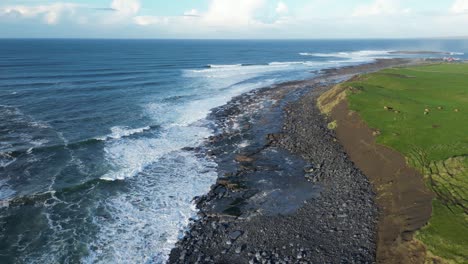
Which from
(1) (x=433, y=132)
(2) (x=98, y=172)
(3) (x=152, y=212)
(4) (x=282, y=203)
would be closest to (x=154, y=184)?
(3) (x=152, y=212)

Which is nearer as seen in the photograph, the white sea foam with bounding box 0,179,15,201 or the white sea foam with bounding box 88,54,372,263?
the white sea foam with bounding box 88,54,372,263

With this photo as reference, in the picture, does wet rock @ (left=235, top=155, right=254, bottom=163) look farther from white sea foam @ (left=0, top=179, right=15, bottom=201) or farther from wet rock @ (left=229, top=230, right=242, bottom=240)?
white sea foam @ (left=0, top=179, right=15, bottom=201)

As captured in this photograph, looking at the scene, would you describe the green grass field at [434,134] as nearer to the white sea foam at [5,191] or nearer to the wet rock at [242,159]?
the wet rock at [242,159]

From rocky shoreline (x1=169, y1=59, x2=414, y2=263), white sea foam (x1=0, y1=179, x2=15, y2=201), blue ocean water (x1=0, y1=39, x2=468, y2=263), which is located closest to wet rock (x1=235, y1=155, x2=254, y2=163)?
rocky shoreline (x1=169, y1=59, x2=414, y2=263)

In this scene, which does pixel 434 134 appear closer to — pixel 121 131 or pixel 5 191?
pixel 121 131

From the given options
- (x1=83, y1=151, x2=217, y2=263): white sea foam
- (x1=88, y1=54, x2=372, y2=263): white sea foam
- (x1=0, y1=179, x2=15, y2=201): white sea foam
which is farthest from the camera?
(x1=0, y1=179, x2=15, y2=201): white sea foam

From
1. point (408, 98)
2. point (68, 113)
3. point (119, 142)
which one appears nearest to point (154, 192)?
point (119, 142)

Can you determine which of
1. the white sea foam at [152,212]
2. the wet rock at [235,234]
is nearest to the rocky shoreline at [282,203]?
the wet rock at [235,234]

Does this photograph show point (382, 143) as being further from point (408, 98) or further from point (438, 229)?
point (408, 98)
